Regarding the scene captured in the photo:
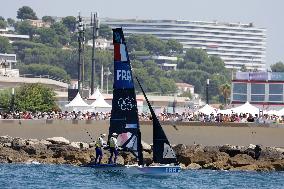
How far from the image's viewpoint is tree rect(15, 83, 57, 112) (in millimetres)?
102500

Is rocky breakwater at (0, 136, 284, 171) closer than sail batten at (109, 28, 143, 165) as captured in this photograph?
No

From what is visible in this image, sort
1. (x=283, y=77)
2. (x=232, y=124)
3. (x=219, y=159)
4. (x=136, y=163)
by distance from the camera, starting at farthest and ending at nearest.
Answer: (x=283, y=77) < (x=232, y=124) < (x=219, y=159) < (x=136, y=163)

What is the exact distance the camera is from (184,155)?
7200 centimetres

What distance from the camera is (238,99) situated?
405 ft

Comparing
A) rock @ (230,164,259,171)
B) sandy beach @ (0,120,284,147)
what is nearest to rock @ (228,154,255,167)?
rock @ (230,164,259,171)

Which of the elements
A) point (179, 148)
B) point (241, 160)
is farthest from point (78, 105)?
point (241, 160)

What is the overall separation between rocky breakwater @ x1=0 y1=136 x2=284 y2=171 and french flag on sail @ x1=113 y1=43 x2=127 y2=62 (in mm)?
7486

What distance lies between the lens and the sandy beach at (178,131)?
259ft

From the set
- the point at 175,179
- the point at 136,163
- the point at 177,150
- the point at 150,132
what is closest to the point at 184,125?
the point at 150,132

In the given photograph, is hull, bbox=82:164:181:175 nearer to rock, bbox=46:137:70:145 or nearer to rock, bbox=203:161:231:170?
rock, bbox=203:161:231:170

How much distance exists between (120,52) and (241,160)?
1262cm

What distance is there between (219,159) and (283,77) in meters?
51.0

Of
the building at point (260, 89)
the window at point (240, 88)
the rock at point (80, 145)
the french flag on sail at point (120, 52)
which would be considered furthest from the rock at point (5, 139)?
the window at point (240, 88)

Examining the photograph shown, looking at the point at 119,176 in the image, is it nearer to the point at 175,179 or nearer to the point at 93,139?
the point at 175,179
